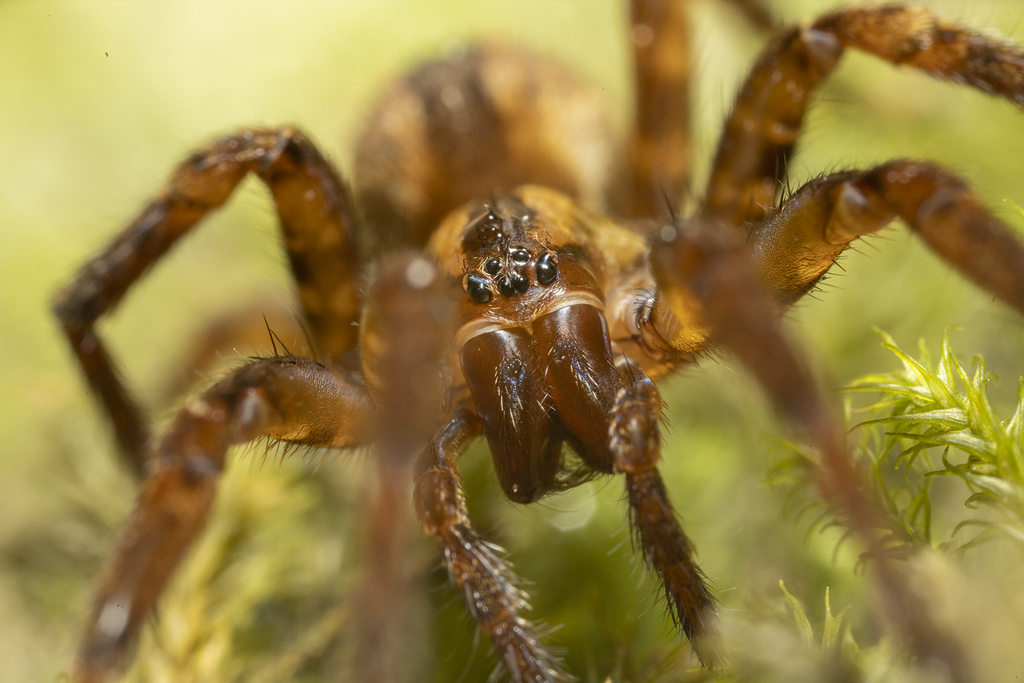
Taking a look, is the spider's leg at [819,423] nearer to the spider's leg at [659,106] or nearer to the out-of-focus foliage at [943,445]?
the out-of-focus foliage at [943,445]

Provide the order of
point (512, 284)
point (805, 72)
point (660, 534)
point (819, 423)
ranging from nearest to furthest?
point (819, 423), point (660, 534), point (512, 284), point (805, 72)

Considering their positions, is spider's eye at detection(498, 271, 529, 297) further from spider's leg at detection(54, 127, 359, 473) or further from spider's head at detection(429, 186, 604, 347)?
spider's leg at detection(54, 127, 359, 473)

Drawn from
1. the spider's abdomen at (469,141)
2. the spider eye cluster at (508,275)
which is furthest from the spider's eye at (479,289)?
the spider's abdomen at (469,141)

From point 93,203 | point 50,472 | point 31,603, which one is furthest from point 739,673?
point 93,203

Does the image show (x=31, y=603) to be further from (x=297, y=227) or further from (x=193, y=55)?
(x=193, y=55)

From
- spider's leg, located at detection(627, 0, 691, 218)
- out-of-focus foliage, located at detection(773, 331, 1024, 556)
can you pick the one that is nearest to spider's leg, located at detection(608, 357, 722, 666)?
out-of-focus foliage, located at detection(773, 331, 1024, 556)

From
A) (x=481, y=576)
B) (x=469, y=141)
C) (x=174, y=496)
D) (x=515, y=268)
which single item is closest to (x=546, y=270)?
(x=515, y=268)

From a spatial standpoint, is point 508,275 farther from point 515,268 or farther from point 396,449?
point 396,449
